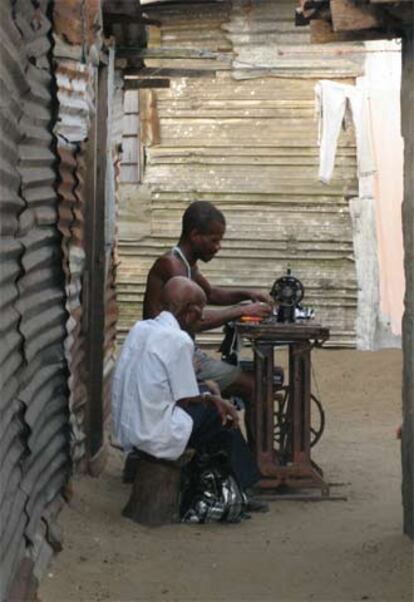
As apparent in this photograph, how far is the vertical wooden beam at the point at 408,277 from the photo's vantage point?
Answer: 22.7 ft

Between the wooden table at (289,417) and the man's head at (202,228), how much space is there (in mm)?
529

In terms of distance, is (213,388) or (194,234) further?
(194,234)

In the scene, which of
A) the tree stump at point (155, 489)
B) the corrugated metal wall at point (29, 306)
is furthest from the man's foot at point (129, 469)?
the corrugated metal wall at point (29, 306)

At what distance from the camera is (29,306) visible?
629 cm

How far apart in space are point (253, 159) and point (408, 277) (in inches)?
395

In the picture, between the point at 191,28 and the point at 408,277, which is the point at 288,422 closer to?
the point at 408,277

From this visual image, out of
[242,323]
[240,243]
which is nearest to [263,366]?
[242,323]

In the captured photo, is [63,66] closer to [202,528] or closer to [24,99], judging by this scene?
[24,99]

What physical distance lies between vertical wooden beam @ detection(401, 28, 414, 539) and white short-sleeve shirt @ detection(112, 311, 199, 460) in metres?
1.23

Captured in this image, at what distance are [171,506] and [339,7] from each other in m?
2.89

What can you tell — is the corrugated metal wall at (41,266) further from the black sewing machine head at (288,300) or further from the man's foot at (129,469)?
the black sewing machine head at (288,300)

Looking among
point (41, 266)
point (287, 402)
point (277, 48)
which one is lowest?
point (287, 402)

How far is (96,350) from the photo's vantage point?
9.62m

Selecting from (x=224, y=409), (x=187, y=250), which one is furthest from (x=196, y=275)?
(x=224, y=409)
